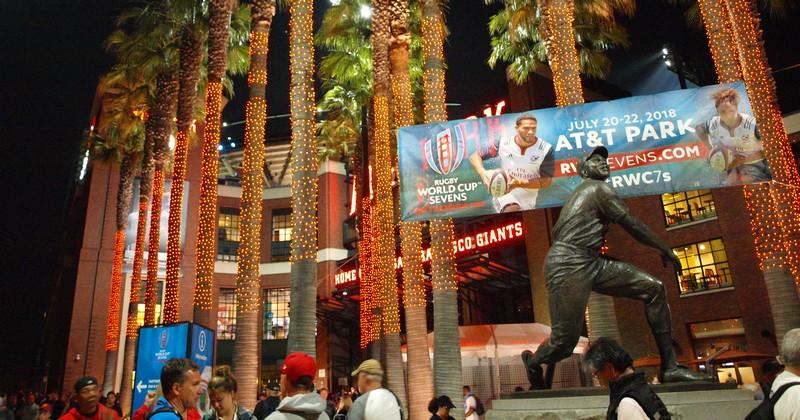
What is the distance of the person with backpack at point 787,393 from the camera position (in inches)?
110

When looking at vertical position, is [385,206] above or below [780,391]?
above

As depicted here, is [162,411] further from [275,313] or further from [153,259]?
[275,313]

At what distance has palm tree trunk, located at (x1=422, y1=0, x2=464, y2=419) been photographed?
11.0 meters

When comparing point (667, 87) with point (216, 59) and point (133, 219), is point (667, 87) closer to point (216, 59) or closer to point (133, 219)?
point (216, 59)

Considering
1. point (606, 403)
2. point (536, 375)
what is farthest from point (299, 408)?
point (536, 375)

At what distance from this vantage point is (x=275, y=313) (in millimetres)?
37562

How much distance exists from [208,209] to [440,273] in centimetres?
644

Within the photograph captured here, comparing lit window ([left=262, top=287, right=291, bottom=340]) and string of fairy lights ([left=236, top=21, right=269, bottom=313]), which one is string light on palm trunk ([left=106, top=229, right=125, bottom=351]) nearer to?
string of fairy lights ([left=236, top=21, right=269, bottom=313])

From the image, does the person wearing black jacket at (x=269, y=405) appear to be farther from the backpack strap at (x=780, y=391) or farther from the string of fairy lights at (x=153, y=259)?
the string of fairy lights at (x=153, y=259)

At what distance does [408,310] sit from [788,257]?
7.45 metres

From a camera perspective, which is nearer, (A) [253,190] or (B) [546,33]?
(A) [253,190]

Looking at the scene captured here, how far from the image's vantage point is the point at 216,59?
16.4 metres

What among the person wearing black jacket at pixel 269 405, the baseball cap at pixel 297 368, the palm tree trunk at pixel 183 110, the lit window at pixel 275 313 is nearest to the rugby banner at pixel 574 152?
the person wearing black jacket at pixel 269 405

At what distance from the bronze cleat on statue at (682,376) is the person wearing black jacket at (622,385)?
2.33 meters
